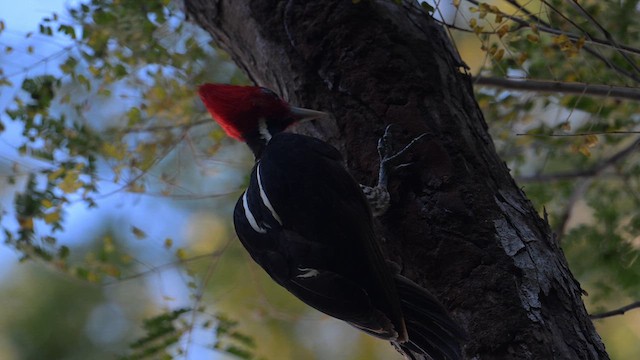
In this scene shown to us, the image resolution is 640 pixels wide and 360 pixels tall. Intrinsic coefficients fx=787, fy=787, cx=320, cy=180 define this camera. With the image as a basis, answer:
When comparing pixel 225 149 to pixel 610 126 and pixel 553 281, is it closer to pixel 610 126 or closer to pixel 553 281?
pixel 610 126

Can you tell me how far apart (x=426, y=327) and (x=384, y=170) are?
0.58 m

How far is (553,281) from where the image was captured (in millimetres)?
2414

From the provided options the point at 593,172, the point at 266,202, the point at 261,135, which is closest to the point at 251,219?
the point at 266,202

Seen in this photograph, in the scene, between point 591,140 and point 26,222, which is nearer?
point 591,140

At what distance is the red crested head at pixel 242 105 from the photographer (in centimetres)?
332

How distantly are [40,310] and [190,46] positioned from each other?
2574 mm

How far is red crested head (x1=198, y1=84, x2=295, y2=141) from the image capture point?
3316 mm

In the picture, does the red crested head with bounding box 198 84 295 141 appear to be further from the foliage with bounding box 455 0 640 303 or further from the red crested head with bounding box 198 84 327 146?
the foliage with bounding box 455 0 640 303

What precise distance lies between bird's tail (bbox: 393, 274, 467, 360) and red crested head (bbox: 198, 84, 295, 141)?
1.00 m

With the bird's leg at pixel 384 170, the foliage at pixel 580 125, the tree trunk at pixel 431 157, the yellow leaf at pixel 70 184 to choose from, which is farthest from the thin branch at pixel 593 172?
the yellow leaf at pixel 70 184

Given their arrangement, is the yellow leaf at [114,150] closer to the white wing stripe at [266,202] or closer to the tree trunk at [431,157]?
the tree trunk at [431,157]

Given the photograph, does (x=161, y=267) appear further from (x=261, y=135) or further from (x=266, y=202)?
(x=266, y=202)

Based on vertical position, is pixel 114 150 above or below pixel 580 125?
below

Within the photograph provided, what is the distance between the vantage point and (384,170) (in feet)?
9.22
